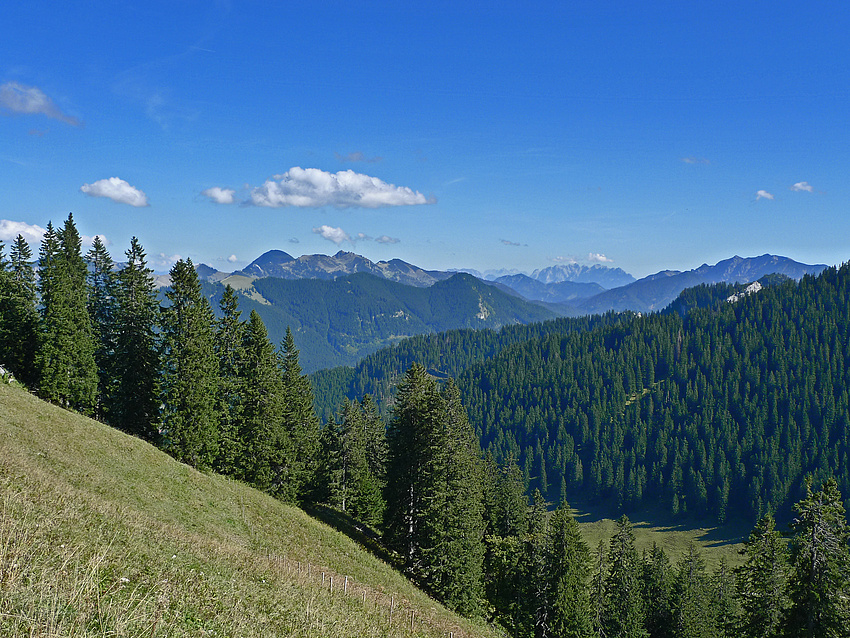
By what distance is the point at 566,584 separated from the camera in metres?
35.6

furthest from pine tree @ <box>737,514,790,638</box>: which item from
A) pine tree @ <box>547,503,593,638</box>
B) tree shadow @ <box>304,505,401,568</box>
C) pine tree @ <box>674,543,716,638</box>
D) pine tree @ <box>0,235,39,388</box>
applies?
pine tree @ <box>0,235,39,388</box>

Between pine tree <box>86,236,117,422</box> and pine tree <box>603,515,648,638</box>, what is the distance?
48.5m

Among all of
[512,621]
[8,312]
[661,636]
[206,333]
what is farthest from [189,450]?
[661,636]

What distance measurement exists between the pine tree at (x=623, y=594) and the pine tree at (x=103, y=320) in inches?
1911

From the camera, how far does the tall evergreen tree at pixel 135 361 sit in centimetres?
4206

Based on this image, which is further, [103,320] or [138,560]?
[103,320]

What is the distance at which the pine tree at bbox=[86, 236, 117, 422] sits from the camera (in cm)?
4475

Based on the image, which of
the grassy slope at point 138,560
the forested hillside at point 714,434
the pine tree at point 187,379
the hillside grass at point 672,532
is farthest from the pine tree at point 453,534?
the forested hillside at point 714,434

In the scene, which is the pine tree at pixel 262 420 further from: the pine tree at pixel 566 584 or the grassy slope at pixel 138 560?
the pine tree at pixel 566 584

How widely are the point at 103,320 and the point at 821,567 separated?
59.2 m

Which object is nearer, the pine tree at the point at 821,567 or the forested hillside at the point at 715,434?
the pine tree at the point at 821,567

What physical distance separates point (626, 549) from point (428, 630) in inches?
1392

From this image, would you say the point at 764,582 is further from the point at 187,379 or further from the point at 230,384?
the point at 187,379

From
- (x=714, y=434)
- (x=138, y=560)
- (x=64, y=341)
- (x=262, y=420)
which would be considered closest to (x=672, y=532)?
(x=714, y=434)
